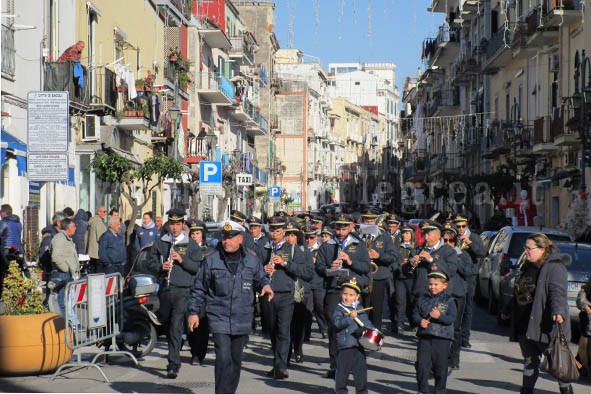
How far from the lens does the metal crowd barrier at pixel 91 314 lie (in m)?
12.1

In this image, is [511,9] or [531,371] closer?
[531,371]

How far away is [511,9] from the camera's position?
45.0 m

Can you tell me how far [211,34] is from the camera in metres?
50.4

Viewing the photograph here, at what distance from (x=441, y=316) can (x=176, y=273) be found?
3704 millimetres

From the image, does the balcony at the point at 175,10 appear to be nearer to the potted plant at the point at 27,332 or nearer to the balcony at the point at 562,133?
the balcony at the point at 562,133

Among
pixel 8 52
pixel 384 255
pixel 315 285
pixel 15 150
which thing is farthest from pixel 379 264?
pixel 8 52

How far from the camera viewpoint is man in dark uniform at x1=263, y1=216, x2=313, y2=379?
1241cm

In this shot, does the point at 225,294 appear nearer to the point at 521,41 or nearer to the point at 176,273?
the point at 176,273

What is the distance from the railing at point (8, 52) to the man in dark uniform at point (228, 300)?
1262cm

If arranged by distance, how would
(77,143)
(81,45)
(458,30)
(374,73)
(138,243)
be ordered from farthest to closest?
1. (374,73)
2. (458,30)
3. (77,143)
4. (81,45)
5. (138,243)

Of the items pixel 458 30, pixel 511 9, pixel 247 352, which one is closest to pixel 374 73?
pixel 458 30

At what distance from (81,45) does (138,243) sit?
511 centimetres

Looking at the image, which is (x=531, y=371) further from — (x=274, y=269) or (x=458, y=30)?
(x=458, y=30)

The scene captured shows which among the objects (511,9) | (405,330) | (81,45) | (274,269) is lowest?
(405,330)
